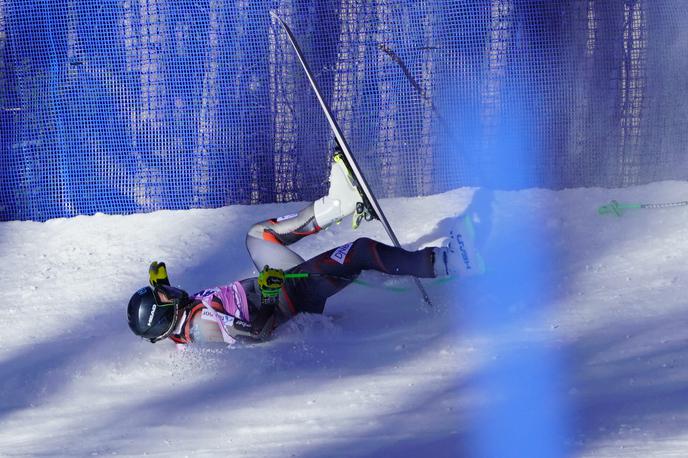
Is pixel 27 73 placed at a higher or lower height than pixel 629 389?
higher

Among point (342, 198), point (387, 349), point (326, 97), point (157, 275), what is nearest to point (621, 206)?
point (342, 198)

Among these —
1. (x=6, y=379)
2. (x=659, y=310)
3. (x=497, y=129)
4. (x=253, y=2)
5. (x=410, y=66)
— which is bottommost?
(x=6, y=379)

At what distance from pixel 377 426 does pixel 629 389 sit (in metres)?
1.11

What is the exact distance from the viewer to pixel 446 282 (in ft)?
20.3

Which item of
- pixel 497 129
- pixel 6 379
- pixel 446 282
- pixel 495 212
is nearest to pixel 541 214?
pixel 495 212

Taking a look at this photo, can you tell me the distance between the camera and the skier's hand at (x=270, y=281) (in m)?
5.52

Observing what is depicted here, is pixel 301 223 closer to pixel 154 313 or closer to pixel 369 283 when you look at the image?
pixel 369 283

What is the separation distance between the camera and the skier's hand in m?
5.52

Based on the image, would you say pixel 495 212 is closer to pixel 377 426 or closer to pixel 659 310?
pixel 659 310

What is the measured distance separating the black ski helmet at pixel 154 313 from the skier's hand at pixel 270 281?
477mm

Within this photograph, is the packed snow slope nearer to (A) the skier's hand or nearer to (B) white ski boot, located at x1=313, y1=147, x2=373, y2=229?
(A) the skier's hand

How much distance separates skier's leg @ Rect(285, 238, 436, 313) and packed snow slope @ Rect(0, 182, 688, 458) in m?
0.16

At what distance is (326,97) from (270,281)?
2.55 m

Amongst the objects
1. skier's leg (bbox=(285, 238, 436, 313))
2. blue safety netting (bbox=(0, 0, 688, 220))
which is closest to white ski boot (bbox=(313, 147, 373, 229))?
skier's leg (bbox=(285, 238, 436, 313))
